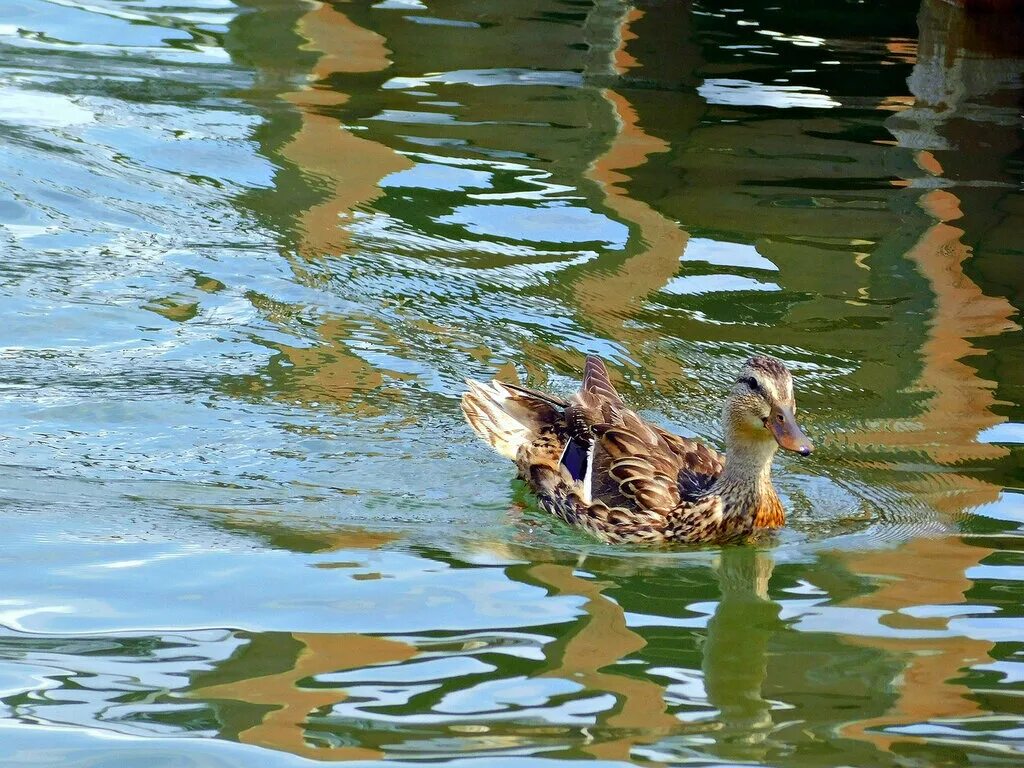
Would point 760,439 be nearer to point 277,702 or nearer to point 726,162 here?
point 277,702

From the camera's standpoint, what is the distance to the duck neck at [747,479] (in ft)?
23.8

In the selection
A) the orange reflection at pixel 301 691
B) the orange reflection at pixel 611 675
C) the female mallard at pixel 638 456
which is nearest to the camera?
the orange reflection at pixel 301 691

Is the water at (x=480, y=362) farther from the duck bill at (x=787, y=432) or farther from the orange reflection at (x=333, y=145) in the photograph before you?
the duck bill at (x=787, y=432)

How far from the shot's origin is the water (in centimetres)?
537

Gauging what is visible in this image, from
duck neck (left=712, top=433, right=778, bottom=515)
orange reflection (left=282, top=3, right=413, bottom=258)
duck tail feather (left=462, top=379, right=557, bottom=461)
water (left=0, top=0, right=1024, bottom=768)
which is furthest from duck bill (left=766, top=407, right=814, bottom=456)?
orange reflection (left=282, top=3, right=413, bottom=258)

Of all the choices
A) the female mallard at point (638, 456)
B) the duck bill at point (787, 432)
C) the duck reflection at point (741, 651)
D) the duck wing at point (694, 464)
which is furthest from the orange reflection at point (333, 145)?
the duck reflection at point (741, 651)

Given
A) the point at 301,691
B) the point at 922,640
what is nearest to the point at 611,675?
the point at 301,691

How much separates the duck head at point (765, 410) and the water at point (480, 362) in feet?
1.55

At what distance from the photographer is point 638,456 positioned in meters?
7.73

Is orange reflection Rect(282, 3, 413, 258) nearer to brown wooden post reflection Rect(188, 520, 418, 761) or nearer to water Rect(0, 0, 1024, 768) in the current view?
water Rect(0, 0, 1024, 768)

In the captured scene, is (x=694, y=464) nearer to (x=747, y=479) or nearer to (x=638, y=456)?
(x=638, y=456)

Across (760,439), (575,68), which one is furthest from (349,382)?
(575,68)

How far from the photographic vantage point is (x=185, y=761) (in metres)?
4.84

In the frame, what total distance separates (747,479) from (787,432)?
0.46 meters
